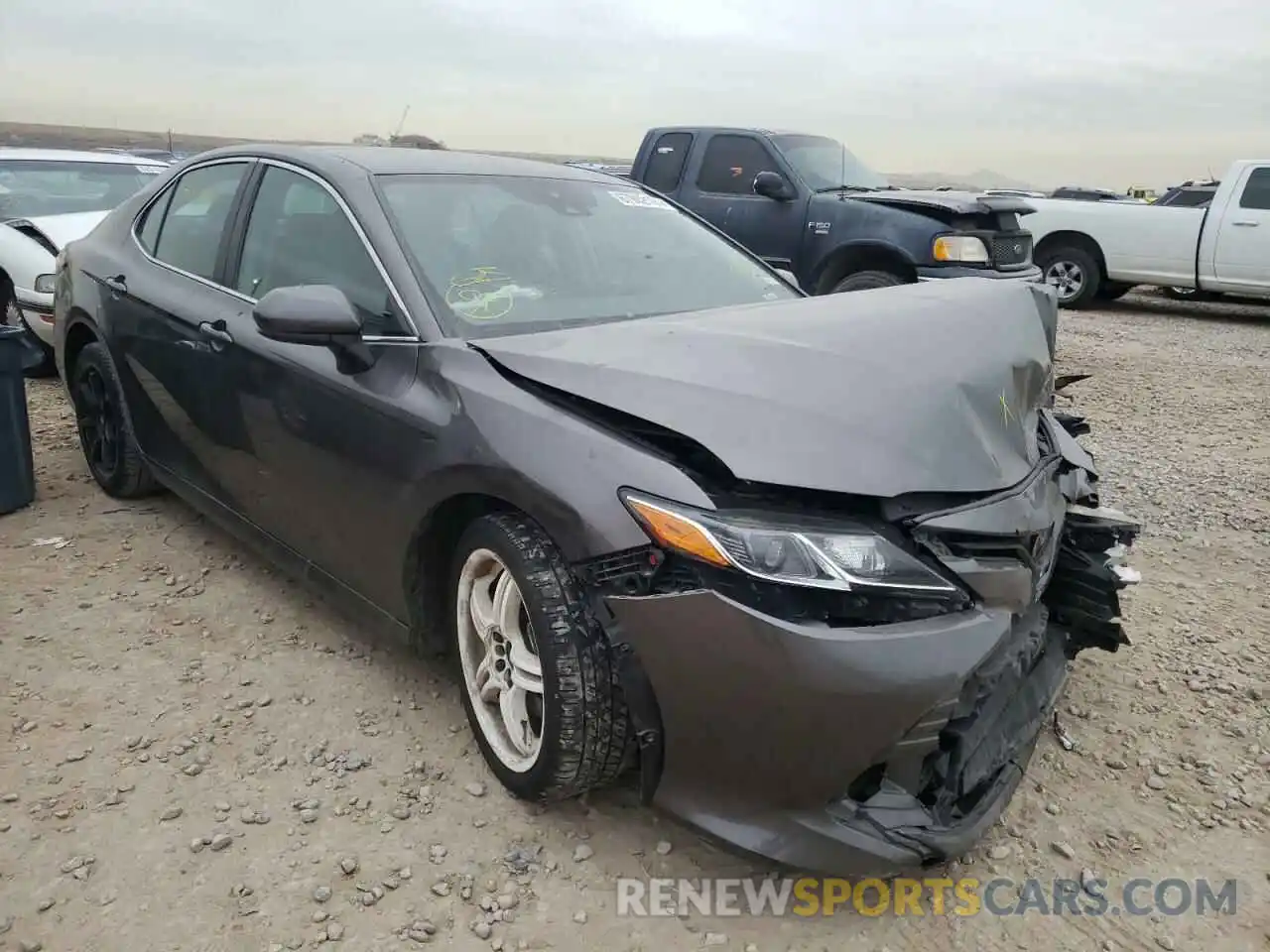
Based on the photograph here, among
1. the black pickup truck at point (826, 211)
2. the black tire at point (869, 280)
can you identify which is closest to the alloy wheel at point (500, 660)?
the black pickup truck at point (826, 211)

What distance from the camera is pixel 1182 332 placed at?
34.2ft

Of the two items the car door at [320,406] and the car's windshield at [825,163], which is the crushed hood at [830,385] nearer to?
the car door at [320,406]

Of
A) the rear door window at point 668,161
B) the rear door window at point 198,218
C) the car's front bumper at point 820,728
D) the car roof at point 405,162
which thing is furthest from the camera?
the rear door window at point 668,161

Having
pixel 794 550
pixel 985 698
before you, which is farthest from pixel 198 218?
pixel 985 698

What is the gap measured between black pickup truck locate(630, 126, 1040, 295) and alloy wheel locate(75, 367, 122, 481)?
13.1 feet

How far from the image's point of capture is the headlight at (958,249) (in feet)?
22.1

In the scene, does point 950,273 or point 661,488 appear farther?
point 950,273

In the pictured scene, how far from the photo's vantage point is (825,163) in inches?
316

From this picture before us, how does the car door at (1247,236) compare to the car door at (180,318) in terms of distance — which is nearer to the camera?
the car door at (180,318)

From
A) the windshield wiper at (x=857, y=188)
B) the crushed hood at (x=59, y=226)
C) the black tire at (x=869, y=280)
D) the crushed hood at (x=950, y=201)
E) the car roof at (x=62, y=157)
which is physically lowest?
the black tire at (x=869, y=280)

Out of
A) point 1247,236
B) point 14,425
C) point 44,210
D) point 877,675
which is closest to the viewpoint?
point 877,675

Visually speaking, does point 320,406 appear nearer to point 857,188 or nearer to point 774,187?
point 774,187

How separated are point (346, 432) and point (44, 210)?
20.8 feet

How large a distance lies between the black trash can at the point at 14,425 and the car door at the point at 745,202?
4.90m
